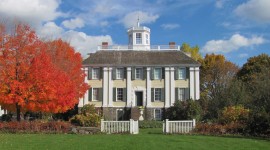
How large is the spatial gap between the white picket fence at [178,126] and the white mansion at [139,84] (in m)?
20.5

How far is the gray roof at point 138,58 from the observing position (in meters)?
44.4

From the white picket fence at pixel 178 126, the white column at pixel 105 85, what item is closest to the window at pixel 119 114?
the white column at pixel 105 85

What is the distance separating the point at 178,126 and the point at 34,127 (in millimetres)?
9017

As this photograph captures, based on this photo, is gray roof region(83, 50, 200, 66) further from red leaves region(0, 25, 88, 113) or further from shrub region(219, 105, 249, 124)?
shrub region(219, 105, 249, 124)

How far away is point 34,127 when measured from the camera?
23188 mm

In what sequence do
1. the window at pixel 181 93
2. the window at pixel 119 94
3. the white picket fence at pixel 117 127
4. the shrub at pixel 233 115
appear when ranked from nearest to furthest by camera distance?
the white picket fence at pixel 117 127, the shrub at pixel 233 115, the window at pixel 181 93, the window at pixel 119 94

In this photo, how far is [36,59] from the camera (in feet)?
82.0

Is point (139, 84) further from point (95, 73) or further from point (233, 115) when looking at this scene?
point (233, 115)

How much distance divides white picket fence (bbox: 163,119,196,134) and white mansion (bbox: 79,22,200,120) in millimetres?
20451

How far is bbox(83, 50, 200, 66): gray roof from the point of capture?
4444 centimetres

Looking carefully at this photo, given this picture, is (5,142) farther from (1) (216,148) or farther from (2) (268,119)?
(2) (268,119)

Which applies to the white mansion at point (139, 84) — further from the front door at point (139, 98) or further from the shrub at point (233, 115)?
the shrub at point (233, 115)

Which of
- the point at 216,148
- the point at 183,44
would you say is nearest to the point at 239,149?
the point at 216,148

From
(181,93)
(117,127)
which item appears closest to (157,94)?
(181,93)
